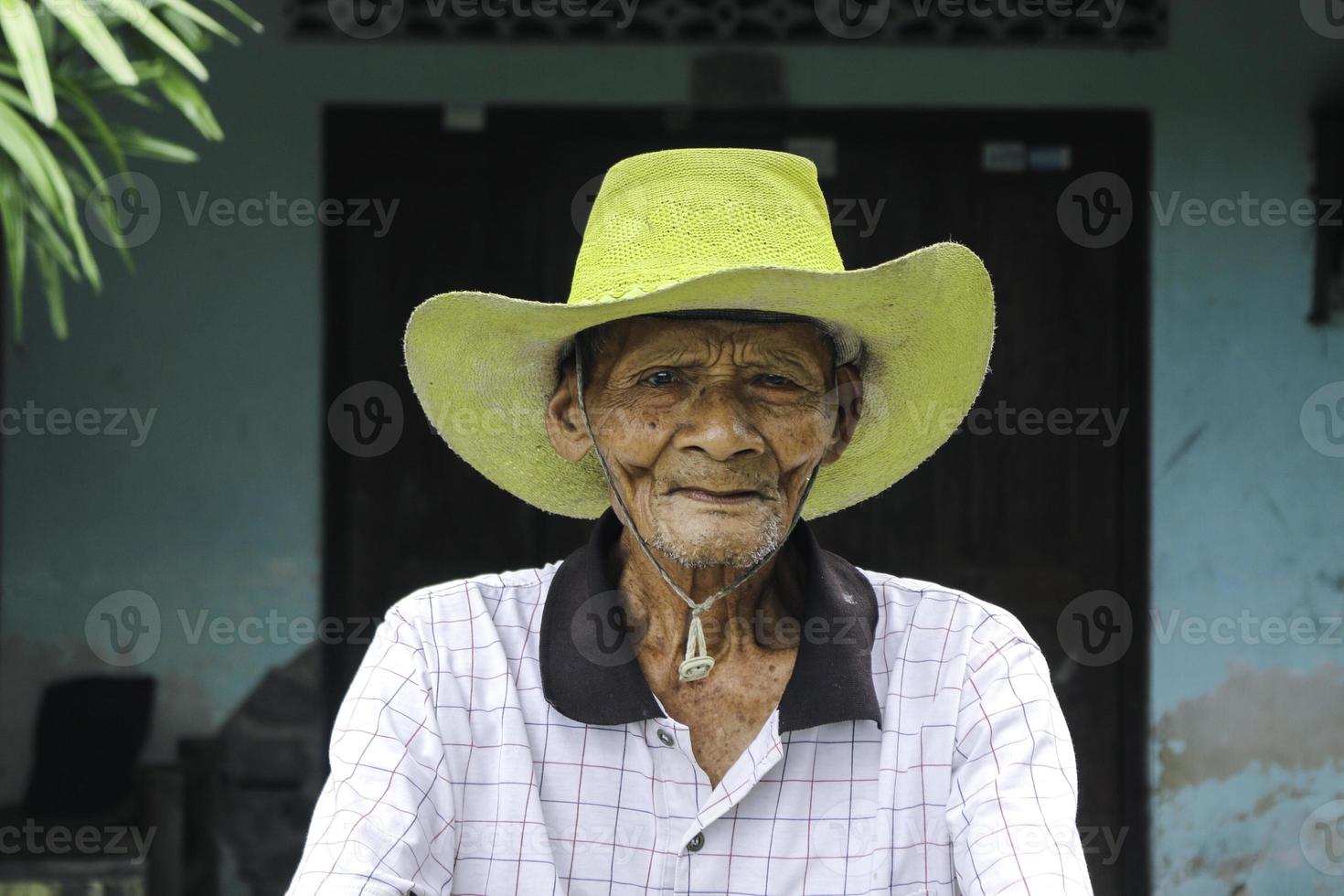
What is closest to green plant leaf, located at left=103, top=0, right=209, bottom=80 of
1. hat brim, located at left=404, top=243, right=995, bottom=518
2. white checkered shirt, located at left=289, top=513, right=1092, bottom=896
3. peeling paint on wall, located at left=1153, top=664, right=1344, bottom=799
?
hat brim, located at left=404, top=243, right=995, bottom=518

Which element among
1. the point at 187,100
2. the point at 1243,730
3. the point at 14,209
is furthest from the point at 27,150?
the point at 1243,730

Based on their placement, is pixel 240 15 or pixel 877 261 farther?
pixel 877 261

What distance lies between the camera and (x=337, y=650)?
442 cm

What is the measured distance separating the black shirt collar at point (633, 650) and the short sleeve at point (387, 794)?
0.17 metres

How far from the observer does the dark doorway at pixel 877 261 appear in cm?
440

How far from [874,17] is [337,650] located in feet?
8.11

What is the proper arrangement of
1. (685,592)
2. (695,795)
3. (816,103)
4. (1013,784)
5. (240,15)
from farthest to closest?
(816,103) < (240,15) < (685,592) < (695,795) < (1013,784)

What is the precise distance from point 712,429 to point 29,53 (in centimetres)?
180

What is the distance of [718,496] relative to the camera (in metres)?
1.89

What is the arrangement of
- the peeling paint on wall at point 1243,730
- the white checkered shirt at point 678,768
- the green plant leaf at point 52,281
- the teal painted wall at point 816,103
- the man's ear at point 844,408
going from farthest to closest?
1. the peeling paint on wall at point 1243,730
2. the teal painted wall at point 816,103
3. the green plant leaf at point 52,281
4. the man's ear at point 844,408
5. the white checkered shirt at point 678,768

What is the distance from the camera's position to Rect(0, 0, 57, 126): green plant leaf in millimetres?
2826

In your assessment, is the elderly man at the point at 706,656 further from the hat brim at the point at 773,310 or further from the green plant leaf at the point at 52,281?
the green plant leaf at the point at 52,281

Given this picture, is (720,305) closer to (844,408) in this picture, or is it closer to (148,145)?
(844,408)

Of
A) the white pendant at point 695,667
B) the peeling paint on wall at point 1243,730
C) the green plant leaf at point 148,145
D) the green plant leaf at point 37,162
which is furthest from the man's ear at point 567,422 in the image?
the peeling paint on wall at point 1243,730
